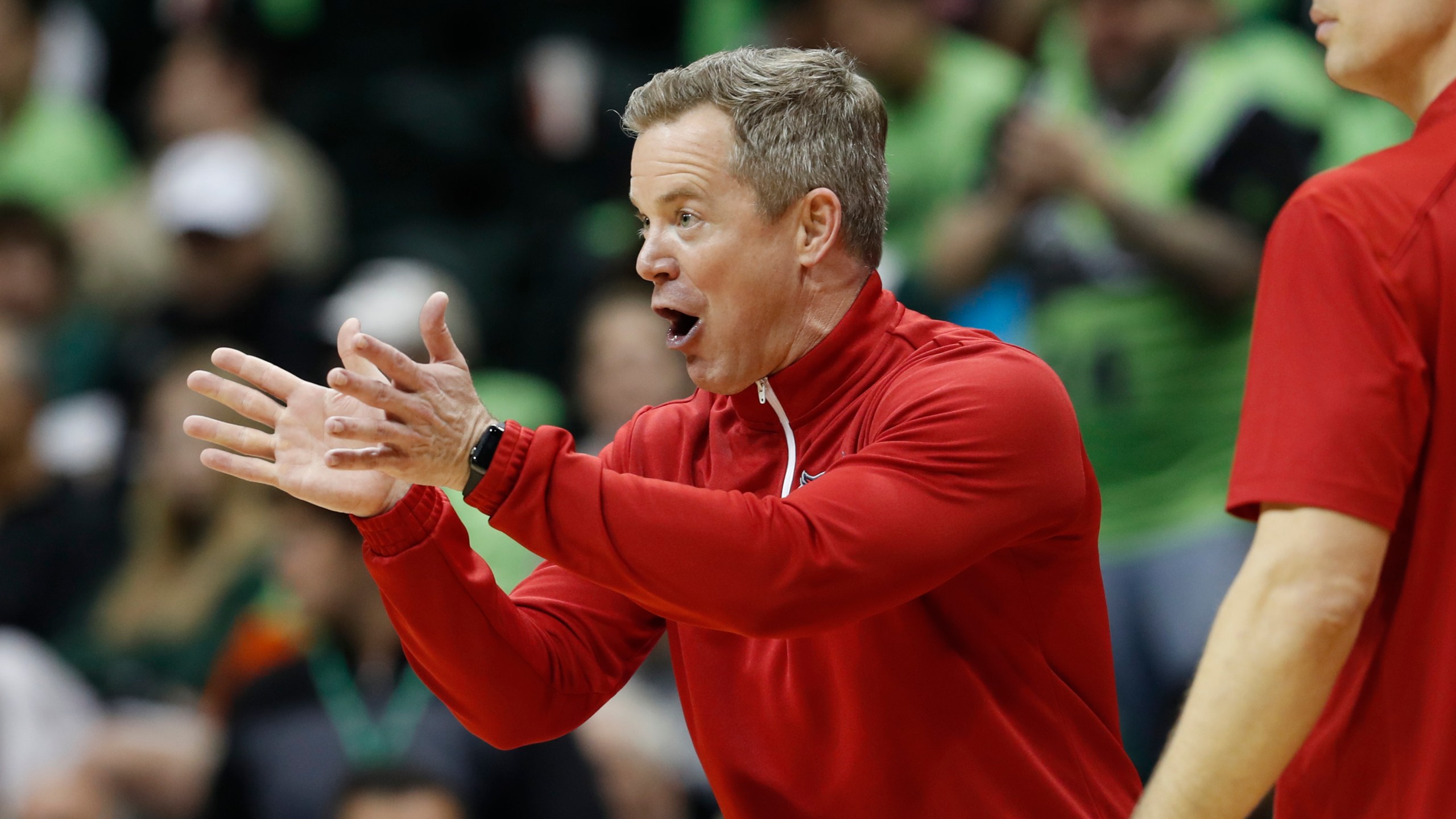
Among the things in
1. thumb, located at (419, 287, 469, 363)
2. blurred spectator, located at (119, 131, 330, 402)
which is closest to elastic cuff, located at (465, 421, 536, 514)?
thumb, located at (419, 287, 469, 363)

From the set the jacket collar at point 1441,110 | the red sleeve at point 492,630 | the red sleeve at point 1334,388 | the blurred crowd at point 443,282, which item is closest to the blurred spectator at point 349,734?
the blurred crowd at point 443,282

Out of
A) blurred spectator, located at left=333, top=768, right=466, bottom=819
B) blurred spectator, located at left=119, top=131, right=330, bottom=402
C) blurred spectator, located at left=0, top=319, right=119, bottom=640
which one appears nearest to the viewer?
blurred spectator, located at left=333, top=768, right=466, bottom=819

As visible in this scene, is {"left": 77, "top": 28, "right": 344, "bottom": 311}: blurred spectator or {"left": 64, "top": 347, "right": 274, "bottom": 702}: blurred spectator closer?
{"left": 64, "top": 347, "right": 274, "bottom": 702}: blurred spectator

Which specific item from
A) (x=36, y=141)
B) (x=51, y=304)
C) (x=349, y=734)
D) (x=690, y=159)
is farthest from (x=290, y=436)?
(x=36, y=141)

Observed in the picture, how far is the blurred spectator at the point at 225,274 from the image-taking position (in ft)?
19.7

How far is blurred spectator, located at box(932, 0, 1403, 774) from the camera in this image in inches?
171

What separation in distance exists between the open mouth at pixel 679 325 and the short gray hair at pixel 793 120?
0.60 feet

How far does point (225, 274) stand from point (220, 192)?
0.29m

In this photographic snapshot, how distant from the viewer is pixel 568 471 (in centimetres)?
201

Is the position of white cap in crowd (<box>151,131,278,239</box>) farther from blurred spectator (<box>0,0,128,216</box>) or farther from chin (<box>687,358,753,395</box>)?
chin (<box>687,358,753,395</box>)

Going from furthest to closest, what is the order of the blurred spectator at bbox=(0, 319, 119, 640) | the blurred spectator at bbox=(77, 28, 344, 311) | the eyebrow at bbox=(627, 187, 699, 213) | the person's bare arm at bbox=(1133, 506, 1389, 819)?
the blurred spectator at bbox=(77, 28, 344, 311)
the blurred spectator at bbox=(0, 319, 119, 640)
the eyebrow at bbox=(627, 187, 699, 213)
the person's bare arm at bbox=(1133, 506, 1389, 819)

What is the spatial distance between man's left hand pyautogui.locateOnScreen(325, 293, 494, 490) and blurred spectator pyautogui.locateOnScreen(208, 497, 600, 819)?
97.3 inches

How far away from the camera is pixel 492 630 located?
2.31 m

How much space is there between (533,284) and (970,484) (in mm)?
4386
